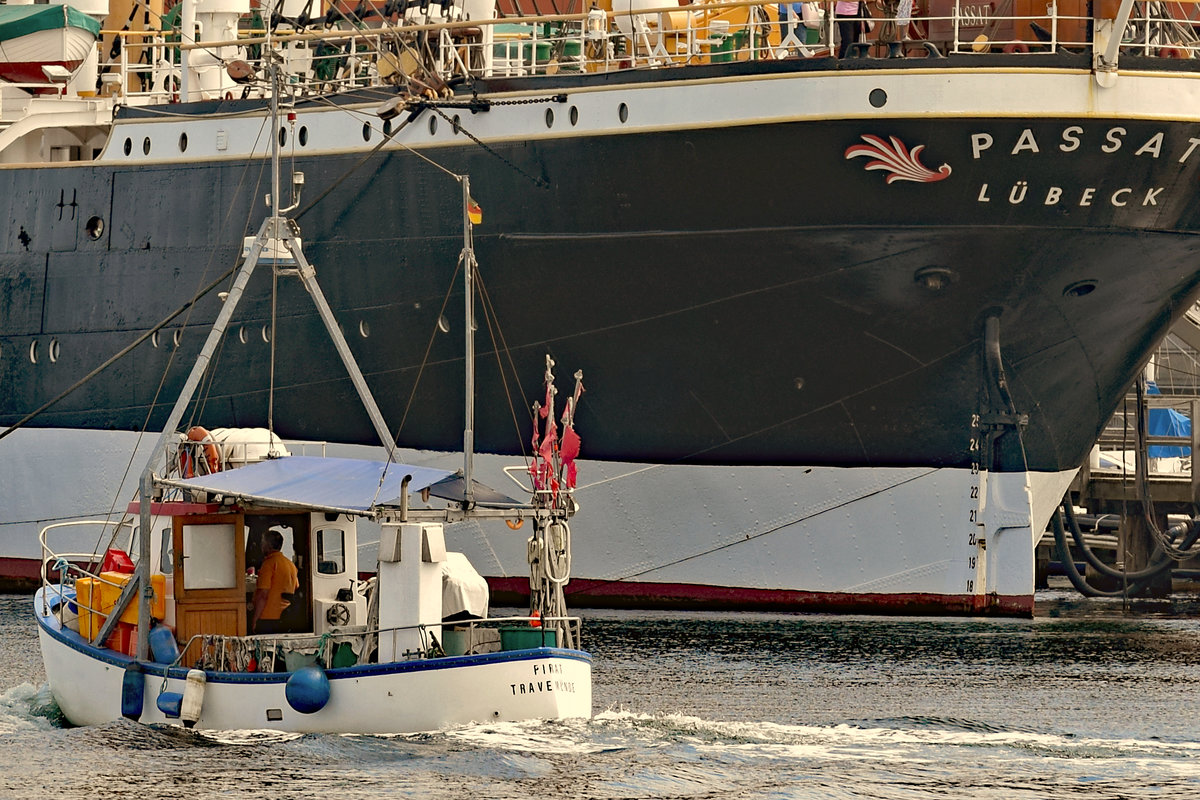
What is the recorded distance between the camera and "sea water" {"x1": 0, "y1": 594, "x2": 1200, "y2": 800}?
17859 millimetres

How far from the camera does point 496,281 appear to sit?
96.4 feet

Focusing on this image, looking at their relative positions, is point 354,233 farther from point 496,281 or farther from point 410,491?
point 410,491

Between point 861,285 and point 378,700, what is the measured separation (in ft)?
35.5

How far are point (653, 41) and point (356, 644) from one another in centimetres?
1414

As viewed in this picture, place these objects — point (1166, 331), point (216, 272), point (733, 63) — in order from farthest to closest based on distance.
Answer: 1. point (216, 272)
2. point (1166, 331)
3. point (733, 63)

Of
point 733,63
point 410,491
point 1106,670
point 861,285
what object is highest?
point 733,63

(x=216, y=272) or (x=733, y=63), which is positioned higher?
(x=733, y=63)

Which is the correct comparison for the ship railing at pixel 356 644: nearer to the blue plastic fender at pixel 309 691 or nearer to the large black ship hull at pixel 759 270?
the blue plastic fender at pixel 309 691

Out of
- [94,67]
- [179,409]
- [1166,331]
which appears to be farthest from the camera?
[94,67]

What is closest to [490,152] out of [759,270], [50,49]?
[759,270]

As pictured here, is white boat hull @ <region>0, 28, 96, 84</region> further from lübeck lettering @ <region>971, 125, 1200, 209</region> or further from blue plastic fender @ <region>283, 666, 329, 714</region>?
blue plastic fender @ <region>283, 666, 329, 714</region>

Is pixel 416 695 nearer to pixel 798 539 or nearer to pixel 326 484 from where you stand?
pixel 326 484

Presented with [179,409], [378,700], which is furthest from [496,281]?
[378,700]

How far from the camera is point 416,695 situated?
61.3 feet
